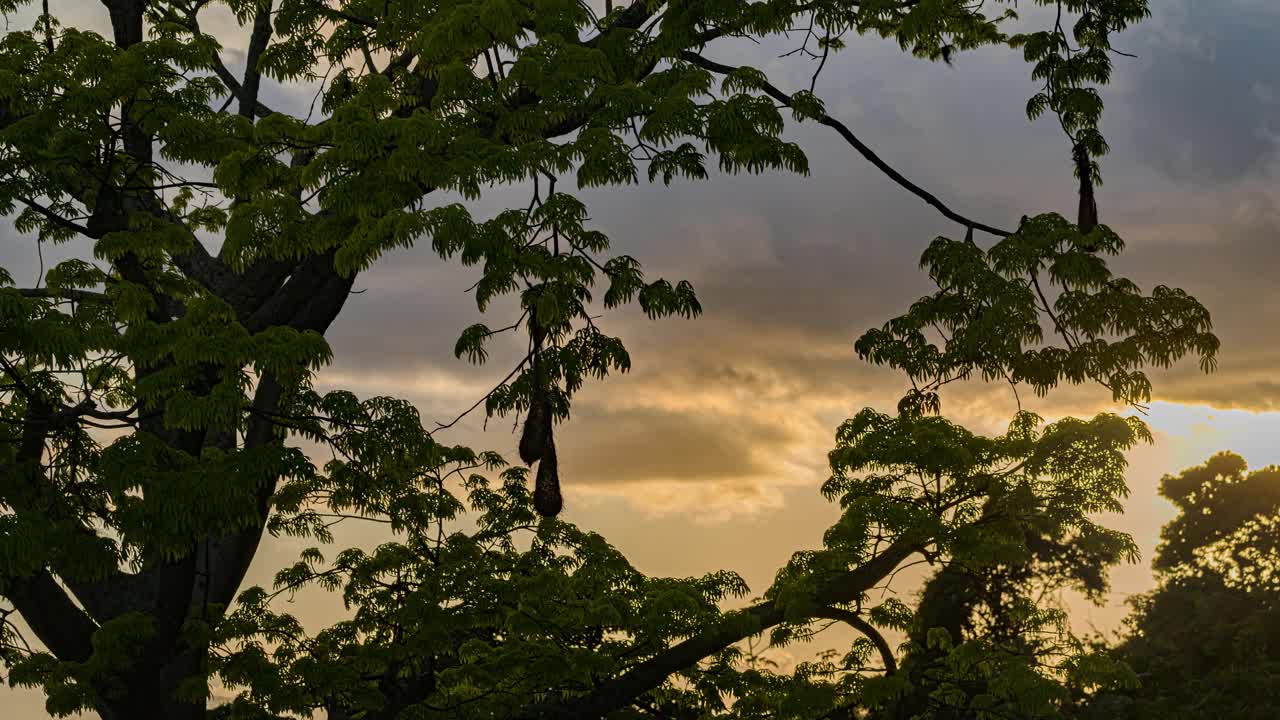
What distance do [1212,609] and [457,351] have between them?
90.5 feet

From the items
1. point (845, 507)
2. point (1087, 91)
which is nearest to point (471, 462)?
point (845, 507)

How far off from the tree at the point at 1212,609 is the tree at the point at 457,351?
15716 millimetres

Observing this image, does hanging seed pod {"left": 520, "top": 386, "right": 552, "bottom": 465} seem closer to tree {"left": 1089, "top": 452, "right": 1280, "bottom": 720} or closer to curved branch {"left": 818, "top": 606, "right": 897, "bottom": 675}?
curved branch {"left": 818, "top": 606, "right": 897, "bottom": 675}

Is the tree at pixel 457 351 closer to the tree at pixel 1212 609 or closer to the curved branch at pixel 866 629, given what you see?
the curved branch at pixel 866 629

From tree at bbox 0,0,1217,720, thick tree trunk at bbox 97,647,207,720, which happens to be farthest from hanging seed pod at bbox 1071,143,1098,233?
thick tree trunk at bbox 97,647,207,720

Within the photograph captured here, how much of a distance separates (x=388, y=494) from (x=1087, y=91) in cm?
923

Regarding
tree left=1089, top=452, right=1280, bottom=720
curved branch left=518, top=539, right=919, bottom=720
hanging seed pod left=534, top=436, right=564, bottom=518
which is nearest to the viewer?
hanging seed pod left=534, top=436, right=564, bottom=518

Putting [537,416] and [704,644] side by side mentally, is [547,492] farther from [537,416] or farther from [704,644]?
[704,644]

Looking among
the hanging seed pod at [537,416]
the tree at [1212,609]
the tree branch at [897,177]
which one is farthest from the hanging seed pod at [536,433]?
the tree at [1212,609]

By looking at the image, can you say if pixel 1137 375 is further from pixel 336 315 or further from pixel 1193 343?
pixel 336 315

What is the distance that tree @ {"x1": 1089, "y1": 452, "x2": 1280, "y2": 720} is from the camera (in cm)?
2702

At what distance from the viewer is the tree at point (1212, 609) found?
27.0 m

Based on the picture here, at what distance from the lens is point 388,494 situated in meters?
14.0

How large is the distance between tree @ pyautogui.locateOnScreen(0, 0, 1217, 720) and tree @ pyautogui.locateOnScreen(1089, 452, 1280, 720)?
15716 mm
